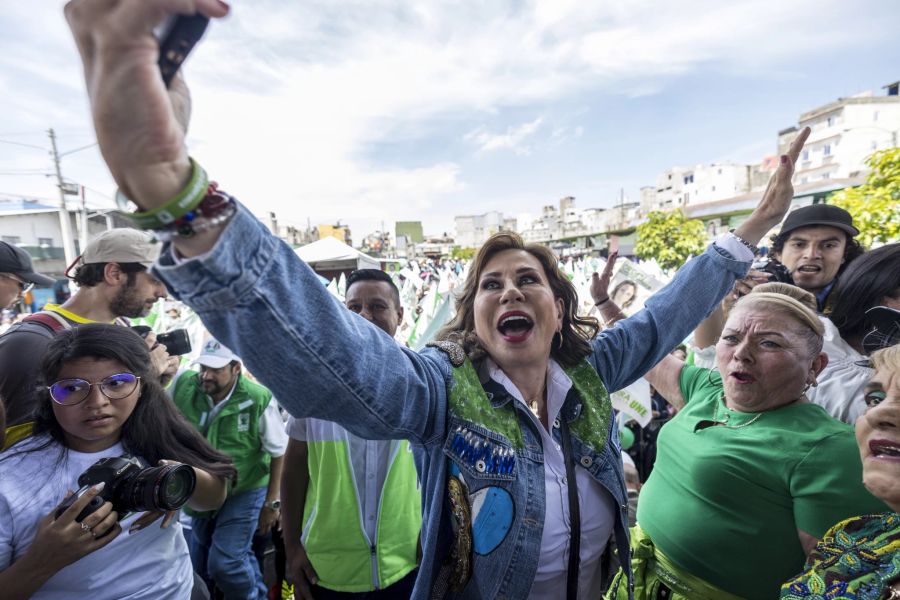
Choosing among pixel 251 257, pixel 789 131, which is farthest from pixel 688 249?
pixel 789 131

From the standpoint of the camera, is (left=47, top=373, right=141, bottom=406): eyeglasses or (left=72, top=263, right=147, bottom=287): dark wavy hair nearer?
(left=47, top=373, right=141, bottom=406): eyeglasses

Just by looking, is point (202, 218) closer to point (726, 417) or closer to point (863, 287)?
point (726, 417)

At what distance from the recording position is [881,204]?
18.4ft

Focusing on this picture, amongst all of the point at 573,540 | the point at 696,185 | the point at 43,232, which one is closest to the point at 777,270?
the point at 573,540

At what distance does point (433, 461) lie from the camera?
1333 millimetres

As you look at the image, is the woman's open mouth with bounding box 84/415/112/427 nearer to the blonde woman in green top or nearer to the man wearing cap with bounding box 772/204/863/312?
the blonde woman in green top

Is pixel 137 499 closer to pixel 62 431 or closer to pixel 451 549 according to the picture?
pixel 62 431

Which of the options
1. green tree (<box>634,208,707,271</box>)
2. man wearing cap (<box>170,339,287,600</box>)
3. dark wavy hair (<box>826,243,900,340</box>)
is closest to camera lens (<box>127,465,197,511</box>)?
man wearing cap (<box>170,339,287,600</box>)

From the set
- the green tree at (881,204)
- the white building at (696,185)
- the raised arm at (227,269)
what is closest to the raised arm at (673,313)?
the raised arm at (227,269)

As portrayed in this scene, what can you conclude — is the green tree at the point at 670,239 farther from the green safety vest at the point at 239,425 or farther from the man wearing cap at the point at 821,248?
the green safety vest at the point at 239,425

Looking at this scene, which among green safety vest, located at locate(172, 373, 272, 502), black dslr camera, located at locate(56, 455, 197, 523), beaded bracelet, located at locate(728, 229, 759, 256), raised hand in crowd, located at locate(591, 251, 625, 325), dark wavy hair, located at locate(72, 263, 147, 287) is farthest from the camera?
green safety vest, located at locate(172, 373, 272, 502)

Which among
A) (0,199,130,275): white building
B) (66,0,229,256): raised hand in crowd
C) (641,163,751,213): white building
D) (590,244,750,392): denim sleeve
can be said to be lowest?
(590,244,750,392): denim sleeve

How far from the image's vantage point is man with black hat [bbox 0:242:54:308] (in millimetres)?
2822

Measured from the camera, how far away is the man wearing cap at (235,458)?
10.2 ft
